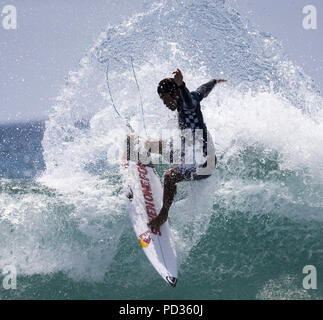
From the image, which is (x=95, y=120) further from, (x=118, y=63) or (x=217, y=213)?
(x=217, y=213)

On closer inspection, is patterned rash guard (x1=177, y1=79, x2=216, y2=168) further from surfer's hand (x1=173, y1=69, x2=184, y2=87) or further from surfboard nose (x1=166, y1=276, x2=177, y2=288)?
surfboard nose (x1=166, y1=276, x2=177, y2=288)

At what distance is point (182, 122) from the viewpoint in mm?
5434

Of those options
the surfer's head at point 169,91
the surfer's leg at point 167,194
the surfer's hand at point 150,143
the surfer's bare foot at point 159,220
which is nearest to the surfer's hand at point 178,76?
the surfer's head at point 169,91

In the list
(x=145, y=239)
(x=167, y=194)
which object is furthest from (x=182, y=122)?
(x=145, y=239)

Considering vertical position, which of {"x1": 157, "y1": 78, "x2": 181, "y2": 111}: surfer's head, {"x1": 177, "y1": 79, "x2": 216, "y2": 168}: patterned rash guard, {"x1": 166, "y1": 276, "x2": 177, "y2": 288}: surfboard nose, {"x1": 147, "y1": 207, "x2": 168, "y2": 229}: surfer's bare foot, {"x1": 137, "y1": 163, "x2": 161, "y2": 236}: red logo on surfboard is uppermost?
{"x1": 157, "y1": 78, "x2": 181, "y2": 111}: surfer's head

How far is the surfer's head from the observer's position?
5.14 meters

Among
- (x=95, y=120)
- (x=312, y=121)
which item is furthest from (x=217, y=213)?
(x=95, y=120)

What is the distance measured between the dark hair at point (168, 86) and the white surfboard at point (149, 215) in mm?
1590

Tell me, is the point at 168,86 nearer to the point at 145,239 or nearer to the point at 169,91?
the point at 169,91

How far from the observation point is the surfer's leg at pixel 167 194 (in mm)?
5457

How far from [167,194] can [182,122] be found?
1.06 meters

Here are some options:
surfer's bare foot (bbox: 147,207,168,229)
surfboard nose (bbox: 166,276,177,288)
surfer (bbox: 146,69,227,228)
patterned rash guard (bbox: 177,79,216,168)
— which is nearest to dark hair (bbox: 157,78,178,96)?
surfer (bbox: 146,69,227,228)
